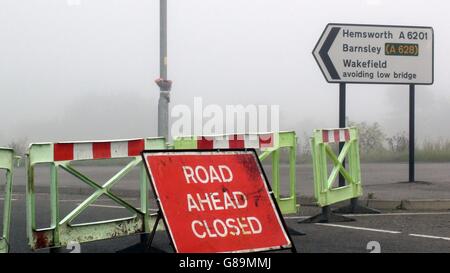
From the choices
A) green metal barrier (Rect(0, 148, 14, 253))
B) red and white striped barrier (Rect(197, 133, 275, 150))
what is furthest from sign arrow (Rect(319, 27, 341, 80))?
green metal barrier (Rect(0, 148, 14, 253))

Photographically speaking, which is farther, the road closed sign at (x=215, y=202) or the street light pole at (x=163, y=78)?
the street light pole at (x=163, y=78)

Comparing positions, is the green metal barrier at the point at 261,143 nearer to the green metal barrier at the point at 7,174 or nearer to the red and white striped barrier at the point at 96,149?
the red and white striped barrier at the point at 96,149

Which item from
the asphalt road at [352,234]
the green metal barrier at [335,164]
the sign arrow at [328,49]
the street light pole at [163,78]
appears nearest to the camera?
the asphalt road at [352,234]

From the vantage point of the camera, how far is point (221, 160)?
5309mm

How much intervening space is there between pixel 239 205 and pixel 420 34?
370 inches

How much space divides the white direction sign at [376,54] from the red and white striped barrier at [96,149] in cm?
624

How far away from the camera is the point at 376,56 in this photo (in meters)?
12.9

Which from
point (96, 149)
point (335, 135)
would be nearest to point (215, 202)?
point (96, 149)

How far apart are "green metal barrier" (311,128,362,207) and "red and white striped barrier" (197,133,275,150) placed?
3.10 feet

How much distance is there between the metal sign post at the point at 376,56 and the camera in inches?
483

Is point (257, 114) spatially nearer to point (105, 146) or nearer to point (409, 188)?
point (409, 188)

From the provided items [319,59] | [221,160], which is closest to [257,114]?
[319,59]

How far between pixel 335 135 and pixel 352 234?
186 cm

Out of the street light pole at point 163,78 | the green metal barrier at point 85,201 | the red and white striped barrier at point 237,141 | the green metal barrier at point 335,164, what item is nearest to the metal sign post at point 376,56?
the green metal barrier at point 335,164
